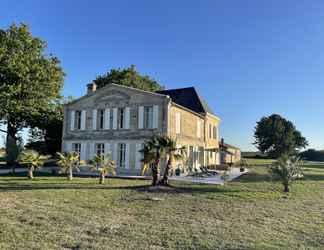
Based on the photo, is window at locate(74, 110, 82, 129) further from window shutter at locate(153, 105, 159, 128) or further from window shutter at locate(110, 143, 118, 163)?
window shutter at locate(153, 105, 159, 128)

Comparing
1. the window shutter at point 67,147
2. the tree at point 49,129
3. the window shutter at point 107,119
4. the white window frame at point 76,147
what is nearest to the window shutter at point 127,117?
the window shutter at point 107,119

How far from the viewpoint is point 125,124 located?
20.0 metres

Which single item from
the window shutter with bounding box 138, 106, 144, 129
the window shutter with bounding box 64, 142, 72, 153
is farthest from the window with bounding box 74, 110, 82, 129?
the window shutter with bounding box 138, 106, 144, 129

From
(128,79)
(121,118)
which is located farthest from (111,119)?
(128,79)

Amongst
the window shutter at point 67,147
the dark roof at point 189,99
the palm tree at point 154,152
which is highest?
the dark roof at point 189,99

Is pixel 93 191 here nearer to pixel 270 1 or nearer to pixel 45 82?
pixel 270 1

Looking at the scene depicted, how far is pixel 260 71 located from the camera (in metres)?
19.2

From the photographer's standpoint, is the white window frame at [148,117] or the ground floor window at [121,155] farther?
the ground floor window at [121,155]

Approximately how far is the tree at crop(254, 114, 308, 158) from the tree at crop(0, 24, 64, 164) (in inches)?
1615

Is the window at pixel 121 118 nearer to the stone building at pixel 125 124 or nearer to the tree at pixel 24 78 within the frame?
the stone building at pixel 125 124

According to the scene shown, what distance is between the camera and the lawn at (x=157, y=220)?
508cm

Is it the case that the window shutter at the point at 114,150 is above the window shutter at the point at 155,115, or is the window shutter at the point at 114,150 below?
below

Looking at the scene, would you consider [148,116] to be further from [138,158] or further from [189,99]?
[189,99]

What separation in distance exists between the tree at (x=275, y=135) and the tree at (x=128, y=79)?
26978 millimetres
